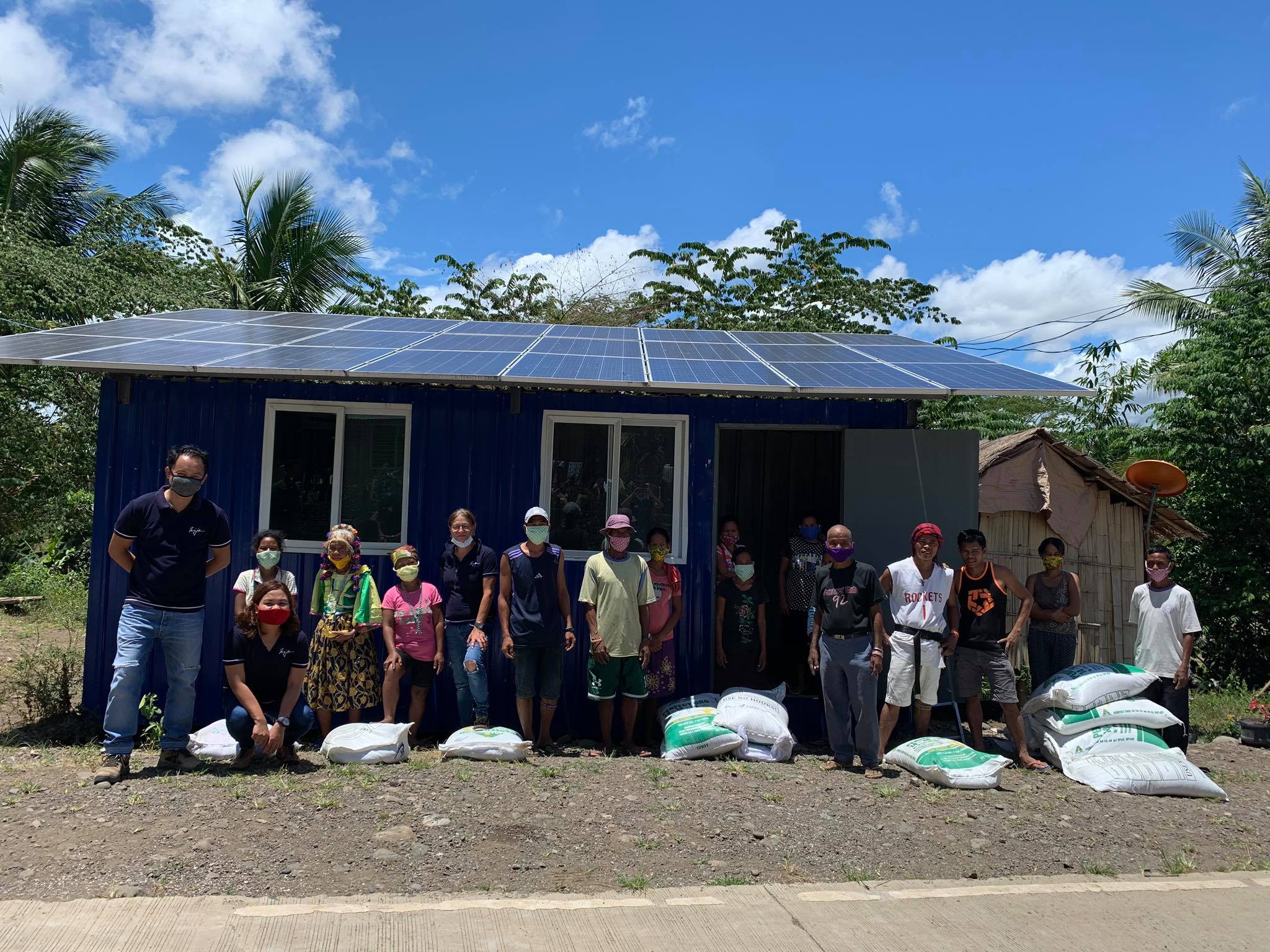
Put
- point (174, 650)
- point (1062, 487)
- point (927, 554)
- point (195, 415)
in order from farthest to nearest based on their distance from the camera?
point (1062, 487)
point (195, 415)
point (927, 554)
point (174, 650)

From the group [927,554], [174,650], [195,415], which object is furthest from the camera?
[195,415]

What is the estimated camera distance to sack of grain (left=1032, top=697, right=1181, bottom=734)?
21.6 feet

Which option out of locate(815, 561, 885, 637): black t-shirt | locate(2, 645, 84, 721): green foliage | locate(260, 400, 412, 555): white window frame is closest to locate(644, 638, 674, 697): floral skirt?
locate(815, 561, 885, 637): black t-shirt

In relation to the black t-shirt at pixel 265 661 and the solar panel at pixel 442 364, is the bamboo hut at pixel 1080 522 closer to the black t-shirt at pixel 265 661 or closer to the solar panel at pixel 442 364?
the solar panel at pixel 442 364

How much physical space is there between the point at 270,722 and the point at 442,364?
263 centimetres

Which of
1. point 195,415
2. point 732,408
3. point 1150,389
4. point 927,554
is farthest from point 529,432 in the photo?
point 1150,389

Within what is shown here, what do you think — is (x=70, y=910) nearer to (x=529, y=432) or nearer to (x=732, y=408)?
(x=529, y=432)

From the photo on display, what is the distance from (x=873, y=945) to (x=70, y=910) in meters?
3.37

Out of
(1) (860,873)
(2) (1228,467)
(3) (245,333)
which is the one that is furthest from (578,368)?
(2) (1228,467)

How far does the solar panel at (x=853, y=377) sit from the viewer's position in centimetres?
640

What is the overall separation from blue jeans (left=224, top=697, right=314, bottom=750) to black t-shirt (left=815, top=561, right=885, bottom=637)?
3.52 metres

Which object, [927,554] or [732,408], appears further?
[732,408]

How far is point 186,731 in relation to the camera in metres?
5.90

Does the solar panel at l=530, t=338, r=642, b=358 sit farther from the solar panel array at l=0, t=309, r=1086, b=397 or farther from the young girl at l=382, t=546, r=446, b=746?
the young girl at l=382, t=546, r=446, b=746
